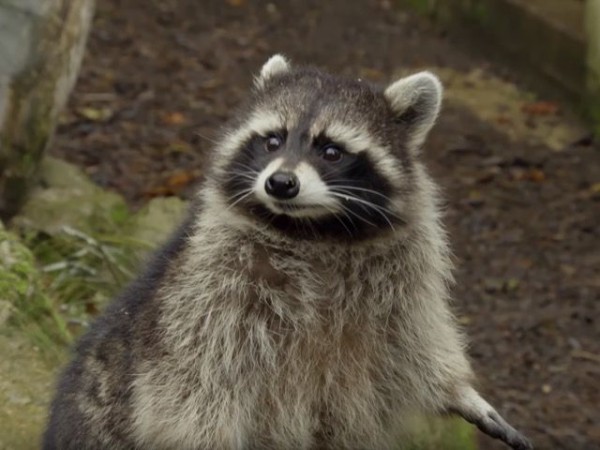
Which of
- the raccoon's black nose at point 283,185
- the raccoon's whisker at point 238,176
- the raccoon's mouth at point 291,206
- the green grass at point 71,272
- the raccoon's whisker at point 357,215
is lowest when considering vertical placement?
the green grass at point 71,272

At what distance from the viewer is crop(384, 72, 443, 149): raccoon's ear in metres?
3.49

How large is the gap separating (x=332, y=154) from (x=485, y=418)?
87 cm

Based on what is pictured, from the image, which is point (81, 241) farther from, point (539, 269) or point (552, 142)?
point (552, 142)

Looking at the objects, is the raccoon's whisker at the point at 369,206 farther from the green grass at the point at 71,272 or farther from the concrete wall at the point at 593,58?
the concrete wall at the point at 593,58

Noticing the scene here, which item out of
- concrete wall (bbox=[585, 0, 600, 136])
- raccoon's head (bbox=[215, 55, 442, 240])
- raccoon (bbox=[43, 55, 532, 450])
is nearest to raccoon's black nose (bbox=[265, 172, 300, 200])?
raccoon's head (bbox=[215, 55, 442, 240])

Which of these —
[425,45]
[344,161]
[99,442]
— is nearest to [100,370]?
[99,442]

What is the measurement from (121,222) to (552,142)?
8.38 feet

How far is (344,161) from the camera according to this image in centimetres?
333

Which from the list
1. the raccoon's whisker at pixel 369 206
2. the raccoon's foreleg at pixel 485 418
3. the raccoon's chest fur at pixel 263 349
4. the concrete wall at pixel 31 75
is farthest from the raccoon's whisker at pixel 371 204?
the concrete wall at pixel 31 75

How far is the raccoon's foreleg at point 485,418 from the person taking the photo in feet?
11.7

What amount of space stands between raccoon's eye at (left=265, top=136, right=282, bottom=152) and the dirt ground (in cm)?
115

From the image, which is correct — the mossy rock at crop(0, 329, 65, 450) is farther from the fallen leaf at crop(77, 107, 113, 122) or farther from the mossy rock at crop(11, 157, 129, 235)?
the fallen leaf at crop(77, 107, 113, 122)

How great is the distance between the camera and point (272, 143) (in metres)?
3.37

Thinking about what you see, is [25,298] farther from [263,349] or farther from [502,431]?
[502,431]
